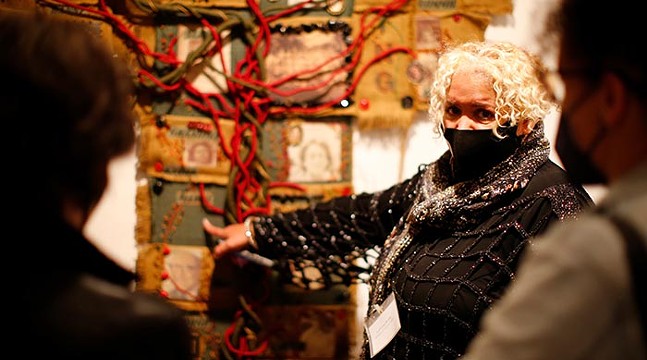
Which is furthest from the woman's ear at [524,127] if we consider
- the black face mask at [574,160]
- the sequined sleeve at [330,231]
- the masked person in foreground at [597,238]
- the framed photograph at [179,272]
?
the framed photograph at [179,272]

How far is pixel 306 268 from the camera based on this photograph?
73.4 inches

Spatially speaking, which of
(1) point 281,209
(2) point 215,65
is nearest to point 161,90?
(2) point 215,65

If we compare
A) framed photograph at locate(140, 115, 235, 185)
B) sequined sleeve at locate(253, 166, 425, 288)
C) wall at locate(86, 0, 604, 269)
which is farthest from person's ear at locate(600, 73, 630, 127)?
framed photograph at locate(140, 115, 235, 185)

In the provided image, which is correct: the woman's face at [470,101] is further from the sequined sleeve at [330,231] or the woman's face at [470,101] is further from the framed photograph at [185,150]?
the framed photograph at [185,150]

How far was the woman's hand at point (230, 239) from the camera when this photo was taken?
5.80ft

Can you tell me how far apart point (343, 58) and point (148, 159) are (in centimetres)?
65

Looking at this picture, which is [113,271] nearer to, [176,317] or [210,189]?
[176,317]

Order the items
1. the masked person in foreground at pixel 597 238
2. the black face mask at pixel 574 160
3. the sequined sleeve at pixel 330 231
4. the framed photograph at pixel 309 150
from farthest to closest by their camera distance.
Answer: the framed photograph at pixel 309 150 → the sequined sleeve at pixel 330 231 → the black face mask at pixel 574 160 → the masked person in foreground at pixel 597 238

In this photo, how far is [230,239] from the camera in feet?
5.83

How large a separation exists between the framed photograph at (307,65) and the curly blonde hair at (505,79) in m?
0.35

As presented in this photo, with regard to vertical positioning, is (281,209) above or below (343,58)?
below

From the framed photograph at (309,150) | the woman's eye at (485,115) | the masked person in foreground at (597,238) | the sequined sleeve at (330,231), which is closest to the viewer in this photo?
the masked person in foreground at (597,238)

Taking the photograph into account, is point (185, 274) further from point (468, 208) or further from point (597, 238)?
point (597, 238)

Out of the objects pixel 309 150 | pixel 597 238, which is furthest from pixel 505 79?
pixel 597 238
